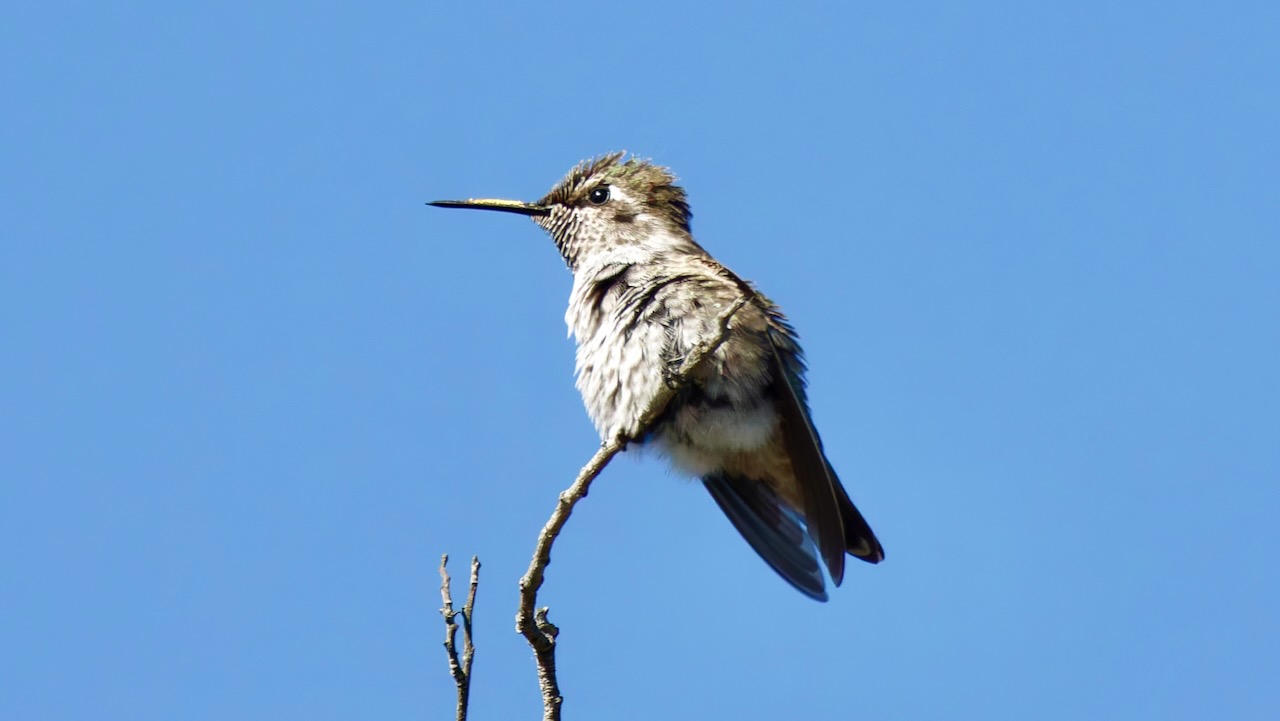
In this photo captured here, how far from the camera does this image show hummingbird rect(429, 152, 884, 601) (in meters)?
5.80

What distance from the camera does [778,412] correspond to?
6.07 metres

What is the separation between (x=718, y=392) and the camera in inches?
231

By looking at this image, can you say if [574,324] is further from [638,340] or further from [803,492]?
[803,492]

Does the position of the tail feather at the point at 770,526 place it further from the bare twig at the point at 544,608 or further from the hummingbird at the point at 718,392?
the bare twig at the point at 544,608

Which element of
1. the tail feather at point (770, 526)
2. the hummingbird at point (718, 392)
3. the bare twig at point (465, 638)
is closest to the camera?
the bare twig at point (465, 638)

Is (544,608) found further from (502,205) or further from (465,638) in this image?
(502,205)

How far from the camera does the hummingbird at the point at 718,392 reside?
5801 millimetres

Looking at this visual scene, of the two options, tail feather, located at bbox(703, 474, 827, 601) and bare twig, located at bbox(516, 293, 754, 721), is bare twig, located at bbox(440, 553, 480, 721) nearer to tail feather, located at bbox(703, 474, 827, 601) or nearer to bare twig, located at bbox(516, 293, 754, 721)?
bare twig, located at bbox(516, 293, 754, 721)

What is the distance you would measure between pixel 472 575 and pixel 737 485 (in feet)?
9.91

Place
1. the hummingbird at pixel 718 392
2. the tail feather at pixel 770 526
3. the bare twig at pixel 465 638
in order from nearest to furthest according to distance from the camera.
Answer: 1. the bare twig at pixel 465 638
2. the hummingbird at pixel 718 392
3. the tail feather at pixel 770 526

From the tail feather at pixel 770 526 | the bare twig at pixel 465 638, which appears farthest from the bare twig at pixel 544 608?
the tail feather at pixel 770 526

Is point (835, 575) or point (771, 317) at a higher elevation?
point (771, 317)

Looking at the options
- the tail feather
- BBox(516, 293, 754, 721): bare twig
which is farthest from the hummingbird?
BBox(516, 293, 754, 721): bare twig

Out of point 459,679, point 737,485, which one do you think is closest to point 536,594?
point 459,679
